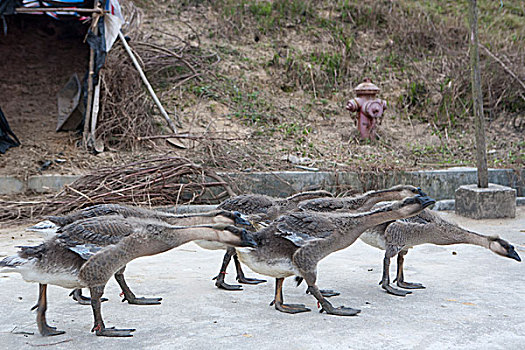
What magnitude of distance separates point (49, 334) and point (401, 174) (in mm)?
6821

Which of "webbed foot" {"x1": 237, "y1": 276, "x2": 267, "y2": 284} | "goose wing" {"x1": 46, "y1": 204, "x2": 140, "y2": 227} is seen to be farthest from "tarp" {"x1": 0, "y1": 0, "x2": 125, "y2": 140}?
"webbed foot" {"x1": 237, "y1": 276, "x2": 267, "y2": 284}

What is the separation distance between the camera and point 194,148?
1000 cm

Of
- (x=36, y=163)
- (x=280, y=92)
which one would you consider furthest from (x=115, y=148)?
(x=280, y=92)

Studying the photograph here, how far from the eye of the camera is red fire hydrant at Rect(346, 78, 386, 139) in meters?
10.9

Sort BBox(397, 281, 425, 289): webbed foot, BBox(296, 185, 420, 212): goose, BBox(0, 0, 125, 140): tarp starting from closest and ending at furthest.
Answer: BBox(296, 185, 420, 212): goose
BBox(397, 281, 425, 289): webbed foot
BBox(0, 0, 125, 140): tarp

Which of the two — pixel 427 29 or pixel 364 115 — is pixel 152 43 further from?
pixel 427 29

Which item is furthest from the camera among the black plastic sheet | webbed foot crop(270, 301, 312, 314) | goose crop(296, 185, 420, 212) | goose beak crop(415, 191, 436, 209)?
the black plastic sheet

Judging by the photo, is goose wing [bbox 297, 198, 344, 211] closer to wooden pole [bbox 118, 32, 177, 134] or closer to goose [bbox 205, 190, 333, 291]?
goose [bbox 205, 190, 333, 291]

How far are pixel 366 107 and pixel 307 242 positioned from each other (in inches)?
295

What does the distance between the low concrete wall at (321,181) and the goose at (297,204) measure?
3.70 metres

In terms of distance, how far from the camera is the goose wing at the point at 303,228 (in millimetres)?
3854

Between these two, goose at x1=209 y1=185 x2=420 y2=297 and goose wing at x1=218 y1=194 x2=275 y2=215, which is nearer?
goose at x1=209 y1=185 x2=420 y2=297

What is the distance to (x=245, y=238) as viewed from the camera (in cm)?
330

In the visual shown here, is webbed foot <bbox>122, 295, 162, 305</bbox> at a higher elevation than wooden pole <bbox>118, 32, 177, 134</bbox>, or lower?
lower
